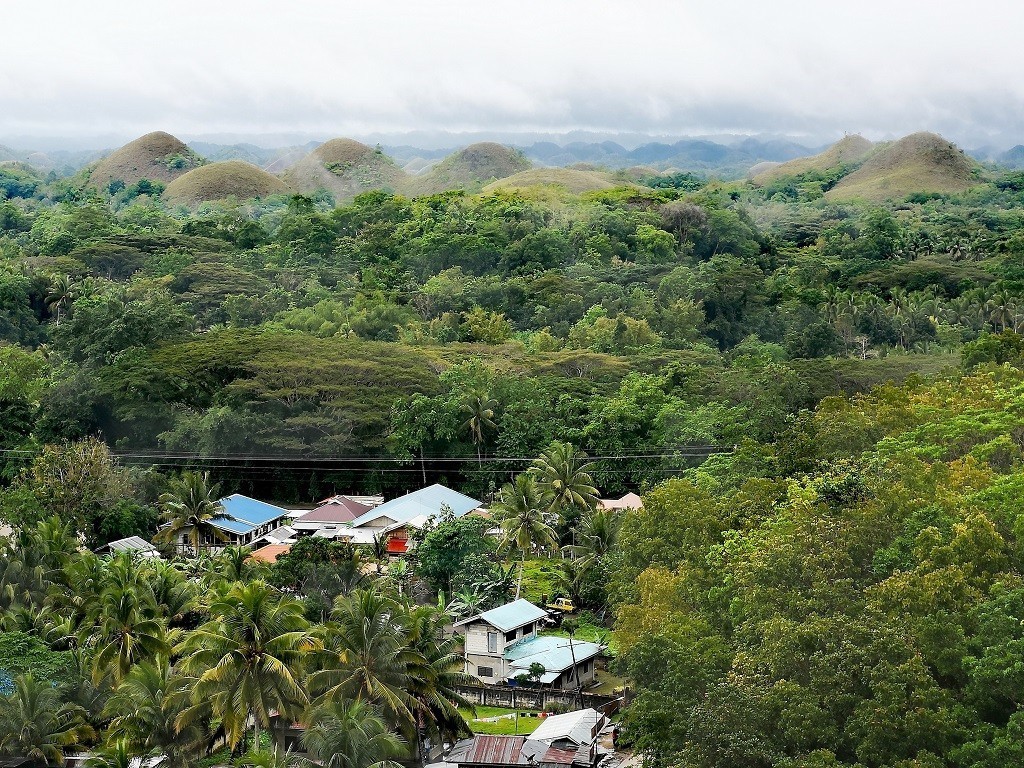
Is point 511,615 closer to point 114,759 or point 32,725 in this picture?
point 114,759

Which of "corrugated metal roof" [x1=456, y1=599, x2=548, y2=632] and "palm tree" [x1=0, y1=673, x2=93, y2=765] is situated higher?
"palm tree" [x1=0, y1=673, x2=93, y2=765]

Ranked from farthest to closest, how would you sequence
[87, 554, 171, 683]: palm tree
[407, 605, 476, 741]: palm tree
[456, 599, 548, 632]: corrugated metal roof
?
[456, 599, 548, 632]: corrugated metal roof < [87, 554, 171, 683]: palm tree < [407, 605, 476, 741]: palm tree

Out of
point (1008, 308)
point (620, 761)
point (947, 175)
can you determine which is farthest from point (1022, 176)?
point (620, 761)

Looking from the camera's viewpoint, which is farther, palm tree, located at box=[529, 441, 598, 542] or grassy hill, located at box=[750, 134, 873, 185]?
grassy hill, located at box=[750, 134, 873, 185]

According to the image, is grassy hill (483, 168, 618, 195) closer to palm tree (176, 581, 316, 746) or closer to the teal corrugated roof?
the teal corrugated roof

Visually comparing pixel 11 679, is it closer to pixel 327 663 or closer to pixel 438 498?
pixel 327 663

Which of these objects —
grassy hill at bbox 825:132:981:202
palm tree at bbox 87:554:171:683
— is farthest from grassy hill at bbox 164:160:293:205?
palm tree at bbox 87:554:171:683
